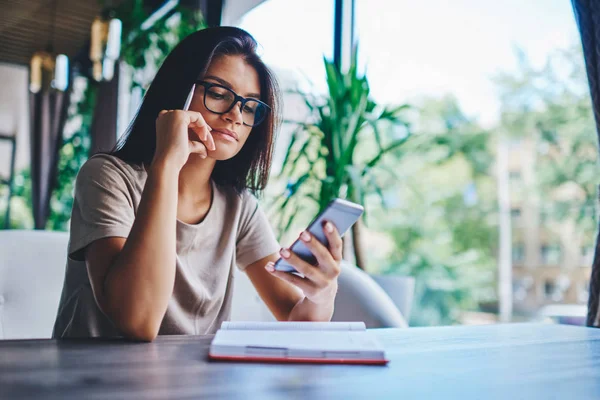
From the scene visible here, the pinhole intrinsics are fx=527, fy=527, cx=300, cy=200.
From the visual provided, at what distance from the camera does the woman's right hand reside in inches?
41.6

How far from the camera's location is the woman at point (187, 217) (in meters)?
0.95

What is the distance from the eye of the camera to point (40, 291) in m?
1.43

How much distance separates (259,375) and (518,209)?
8.19 metres

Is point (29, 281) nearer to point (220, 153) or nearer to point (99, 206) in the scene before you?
point (99, 206)

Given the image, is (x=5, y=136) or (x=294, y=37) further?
(x=5, y=136)

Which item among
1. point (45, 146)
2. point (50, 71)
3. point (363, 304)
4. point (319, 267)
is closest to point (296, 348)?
point (319, 267)

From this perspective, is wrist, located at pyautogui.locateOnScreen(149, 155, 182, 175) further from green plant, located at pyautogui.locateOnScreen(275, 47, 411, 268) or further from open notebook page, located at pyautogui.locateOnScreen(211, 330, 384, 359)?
green plant, located at pyautogui.locateOnScreen(275, 47, 411, 268)

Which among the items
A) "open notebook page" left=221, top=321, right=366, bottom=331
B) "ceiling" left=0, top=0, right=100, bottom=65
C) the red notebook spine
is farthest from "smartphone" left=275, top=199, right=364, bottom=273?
"ceiling" left=0, top=0, right=100, bottom=65

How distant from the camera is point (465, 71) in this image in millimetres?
6934

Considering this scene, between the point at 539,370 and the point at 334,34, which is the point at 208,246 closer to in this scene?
the point at 539,370

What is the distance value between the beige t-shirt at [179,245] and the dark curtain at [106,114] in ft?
13.0

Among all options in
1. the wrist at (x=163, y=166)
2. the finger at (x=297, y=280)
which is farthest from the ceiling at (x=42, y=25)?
the finger at (x=297, y=280)

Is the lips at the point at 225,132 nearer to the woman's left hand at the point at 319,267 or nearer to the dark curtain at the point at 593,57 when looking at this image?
the woman's left hand at the point at 319,267

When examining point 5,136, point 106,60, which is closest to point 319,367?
point 106,60
